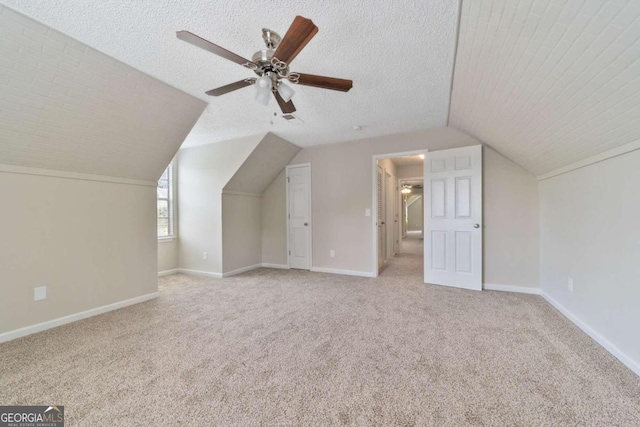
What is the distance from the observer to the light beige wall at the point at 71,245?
2.31 metres

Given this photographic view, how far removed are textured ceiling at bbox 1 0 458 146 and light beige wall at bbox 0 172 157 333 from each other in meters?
1.56

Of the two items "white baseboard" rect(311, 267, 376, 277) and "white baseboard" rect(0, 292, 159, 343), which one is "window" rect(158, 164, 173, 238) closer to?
"white baseboard" rect(0, 292, 159, 343)

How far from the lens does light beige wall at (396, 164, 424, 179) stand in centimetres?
680

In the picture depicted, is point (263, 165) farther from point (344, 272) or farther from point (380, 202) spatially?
point (344, 272)

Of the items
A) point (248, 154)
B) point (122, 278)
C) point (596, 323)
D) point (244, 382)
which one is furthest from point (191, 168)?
point (596, 323)

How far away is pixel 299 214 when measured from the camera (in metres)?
4.98

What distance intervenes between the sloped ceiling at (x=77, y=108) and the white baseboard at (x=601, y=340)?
4341mm

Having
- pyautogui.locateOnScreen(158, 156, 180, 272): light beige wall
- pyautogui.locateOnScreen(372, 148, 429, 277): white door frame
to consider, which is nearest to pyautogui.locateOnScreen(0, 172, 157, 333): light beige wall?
pyautogui.locateOnScreen(158, 156, 180, 272): light beige wall

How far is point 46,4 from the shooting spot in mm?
1536

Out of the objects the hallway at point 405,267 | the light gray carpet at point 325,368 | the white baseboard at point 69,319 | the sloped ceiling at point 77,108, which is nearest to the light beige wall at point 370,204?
the hallway at point 405,267

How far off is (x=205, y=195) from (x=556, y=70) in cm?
469

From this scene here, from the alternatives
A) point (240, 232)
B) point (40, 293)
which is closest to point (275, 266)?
point (240, 232)

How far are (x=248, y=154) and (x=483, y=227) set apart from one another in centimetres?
372

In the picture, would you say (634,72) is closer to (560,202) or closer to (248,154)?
(560,202)
